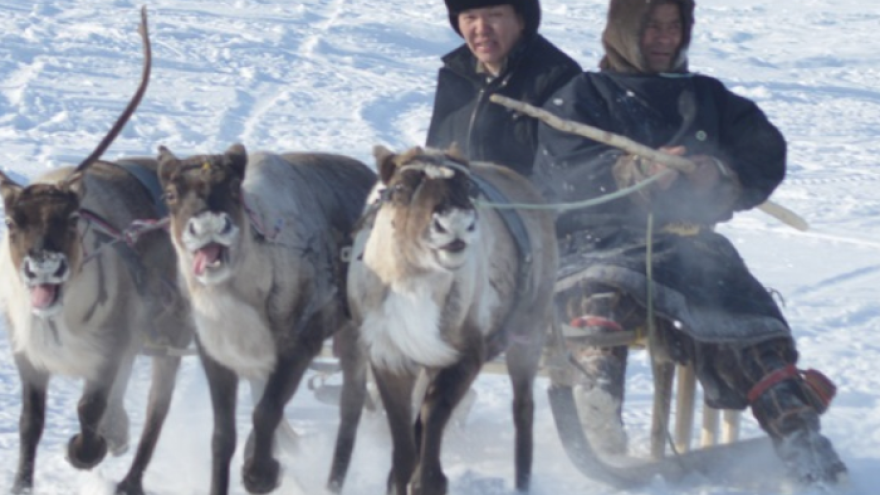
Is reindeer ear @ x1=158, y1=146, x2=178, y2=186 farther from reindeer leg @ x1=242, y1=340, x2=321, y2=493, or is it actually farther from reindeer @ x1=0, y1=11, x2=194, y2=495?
reindeer leg @ x1=242, y1=340, x2=321, y2=493

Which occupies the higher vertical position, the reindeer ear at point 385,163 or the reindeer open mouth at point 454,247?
the reindeer ear at point 385,163

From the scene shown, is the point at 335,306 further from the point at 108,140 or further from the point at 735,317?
the point at 735,317

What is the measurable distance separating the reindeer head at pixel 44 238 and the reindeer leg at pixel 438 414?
1.28 metres

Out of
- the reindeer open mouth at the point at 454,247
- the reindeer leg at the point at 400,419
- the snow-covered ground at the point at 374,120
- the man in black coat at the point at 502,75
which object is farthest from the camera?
the man in black coat at the point at 502,75

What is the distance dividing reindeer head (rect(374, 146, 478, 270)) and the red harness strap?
59.7 inches

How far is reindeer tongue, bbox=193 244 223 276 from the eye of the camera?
5.02 m

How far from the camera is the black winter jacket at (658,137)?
629 centimetres

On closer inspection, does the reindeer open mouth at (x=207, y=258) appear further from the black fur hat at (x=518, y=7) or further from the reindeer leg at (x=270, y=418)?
the black fur hat at (x=518, y=7)

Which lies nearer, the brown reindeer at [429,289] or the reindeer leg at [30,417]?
the brown reindeer at [429,289]

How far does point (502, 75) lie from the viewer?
6.80 m

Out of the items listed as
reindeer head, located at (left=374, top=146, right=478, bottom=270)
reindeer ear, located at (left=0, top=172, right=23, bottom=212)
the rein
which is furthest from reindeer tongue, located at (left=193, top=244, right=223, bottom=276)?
reindeer ear, located at (left=0, top=172, right=23, bottom=212)

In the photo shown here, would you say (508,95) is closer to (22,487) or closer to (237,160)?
(237,160)

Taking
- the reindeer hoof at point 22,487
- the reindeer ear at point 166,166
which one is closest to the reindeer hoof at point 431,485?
the reindeer ear at point 166,166

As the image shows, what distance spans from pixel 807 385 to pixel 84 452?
272 centimetres
